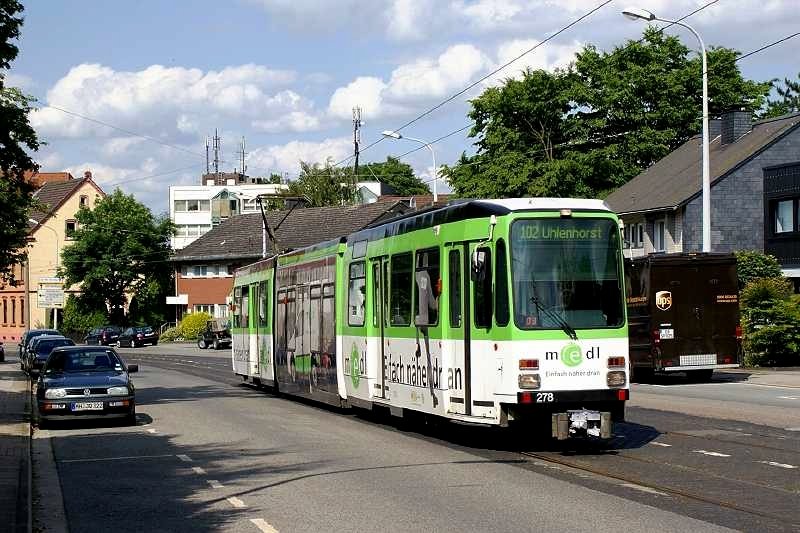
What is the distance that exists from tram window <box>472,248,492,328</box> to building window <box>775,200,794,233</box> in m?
41.9

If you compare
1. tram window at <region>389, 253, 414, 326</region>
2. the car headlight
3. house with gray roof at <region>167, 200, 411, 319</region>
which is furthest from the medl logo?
house with gray roof at <region>167, 200, 411, 319</region>

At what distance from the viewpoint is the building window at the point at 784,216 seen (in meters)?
55.2

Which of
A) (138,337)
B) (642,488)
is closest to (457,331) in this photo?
(642,488)

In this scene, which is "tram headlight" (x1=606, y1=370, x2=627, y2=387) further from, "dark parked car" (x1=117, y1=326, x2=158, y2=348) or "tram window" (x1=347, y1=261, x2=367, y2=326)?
"dark parked car" (x1=117, y1=326, x2=158, y2=348)

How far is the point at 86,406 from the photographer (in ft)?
70.6

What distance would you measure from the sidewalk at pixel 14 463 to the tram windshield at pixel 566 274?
614 cm

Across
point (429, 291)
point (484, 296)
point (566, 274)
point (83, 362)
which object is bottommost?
point (83, 362)

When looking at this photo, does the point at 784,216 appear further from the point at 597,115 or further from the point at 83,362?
the point at 83,362

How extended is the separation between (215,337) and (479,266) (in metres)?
63.7

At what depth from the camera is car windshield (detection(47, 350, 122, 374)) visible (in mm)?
23078

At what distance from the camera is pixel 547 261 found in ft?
52.1

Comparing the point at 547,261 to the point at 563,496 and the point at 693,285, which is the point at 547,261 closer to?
the point at 563,496

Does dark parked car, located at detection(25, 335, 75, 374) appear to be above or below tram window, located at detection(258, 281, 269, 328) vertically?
below

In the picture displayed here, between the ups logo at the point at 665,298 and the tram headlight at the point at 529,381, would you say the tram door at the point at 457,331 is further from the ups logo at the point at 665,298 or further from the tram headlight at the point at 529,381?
the ups logo at the point at 665,298
